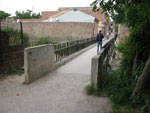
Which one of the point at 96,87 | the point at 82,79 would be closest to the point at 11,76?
the point at 82,79

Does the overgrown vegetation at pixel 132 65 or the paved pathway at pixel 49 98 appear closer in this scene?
the overgrown vegetation at pixel 132 65

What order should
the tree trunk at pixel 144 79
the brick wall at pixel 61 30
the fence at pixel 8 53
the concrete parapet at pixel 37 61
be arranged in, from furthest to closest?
the brick wall at pixel 61 30, the fence at pixel 8 53, the concrete parapet at pixel 37 61, the tree trunk at pixel 144 79

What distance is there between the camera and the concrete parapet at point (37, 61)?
568cm

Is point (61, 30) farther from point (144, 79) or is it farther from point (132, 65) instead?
point (144, 79)

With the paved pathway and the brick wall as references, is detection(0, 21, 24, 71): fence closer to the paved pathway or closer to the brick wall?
the paved pathway

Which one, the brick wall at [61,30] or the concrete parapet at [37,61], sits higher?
the brick wall at [61,30]

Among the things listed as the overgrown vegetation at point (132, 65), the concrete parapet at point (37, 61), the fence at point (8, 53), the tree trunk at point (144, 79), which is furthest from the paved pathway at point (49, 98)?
the fence at point (8, 53)

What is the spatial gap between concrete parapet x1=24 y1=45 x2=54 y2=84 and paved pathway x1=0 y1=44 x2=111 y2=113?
294 millimetres

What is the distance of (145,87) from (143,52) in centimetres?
145

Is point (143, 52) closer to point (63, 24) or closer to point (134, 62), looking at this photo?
point (134, 62)

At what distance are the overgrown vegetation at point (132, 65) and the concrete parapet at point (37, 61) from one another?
8.50 ft

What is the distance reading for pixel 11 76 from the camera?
22.1 feet

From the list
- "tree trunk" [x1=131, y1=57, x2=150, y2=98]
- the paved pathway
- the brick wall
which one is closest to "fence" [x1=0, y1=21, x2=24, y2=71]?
the paved pathway

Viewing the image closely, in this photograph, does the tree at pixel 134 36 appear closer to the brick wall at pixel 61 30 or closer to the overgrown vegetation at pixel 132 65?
the overgrown vegetation at pixel 132 65
